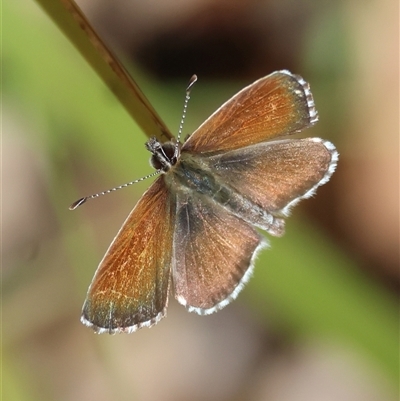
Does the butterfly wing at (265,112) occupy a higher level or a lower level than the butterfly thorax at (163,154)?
lower

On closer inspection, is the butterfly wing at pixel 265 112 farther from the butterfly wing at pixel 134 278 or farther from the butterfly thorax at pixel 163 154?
the butterfly wing at pixel 134 278

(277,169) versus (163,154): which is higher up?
(163,154)

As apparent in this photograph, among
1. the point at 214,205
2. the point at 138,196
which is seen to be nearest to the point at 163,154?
the point at 214,205

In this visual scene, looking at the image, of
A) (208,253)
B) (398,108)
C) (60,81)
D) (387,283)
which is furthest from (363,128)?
(60,81)

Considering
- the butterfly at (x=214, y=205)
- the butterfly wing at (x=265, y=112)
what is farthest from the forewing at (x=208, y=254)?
the butterfly wing at (x=265, y=112)

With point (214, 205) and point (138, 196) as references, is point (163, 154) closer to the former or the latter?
point (214, 205)

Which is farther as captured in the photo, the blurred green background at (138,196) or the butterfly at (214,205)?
the blurred green background at (138,196)
